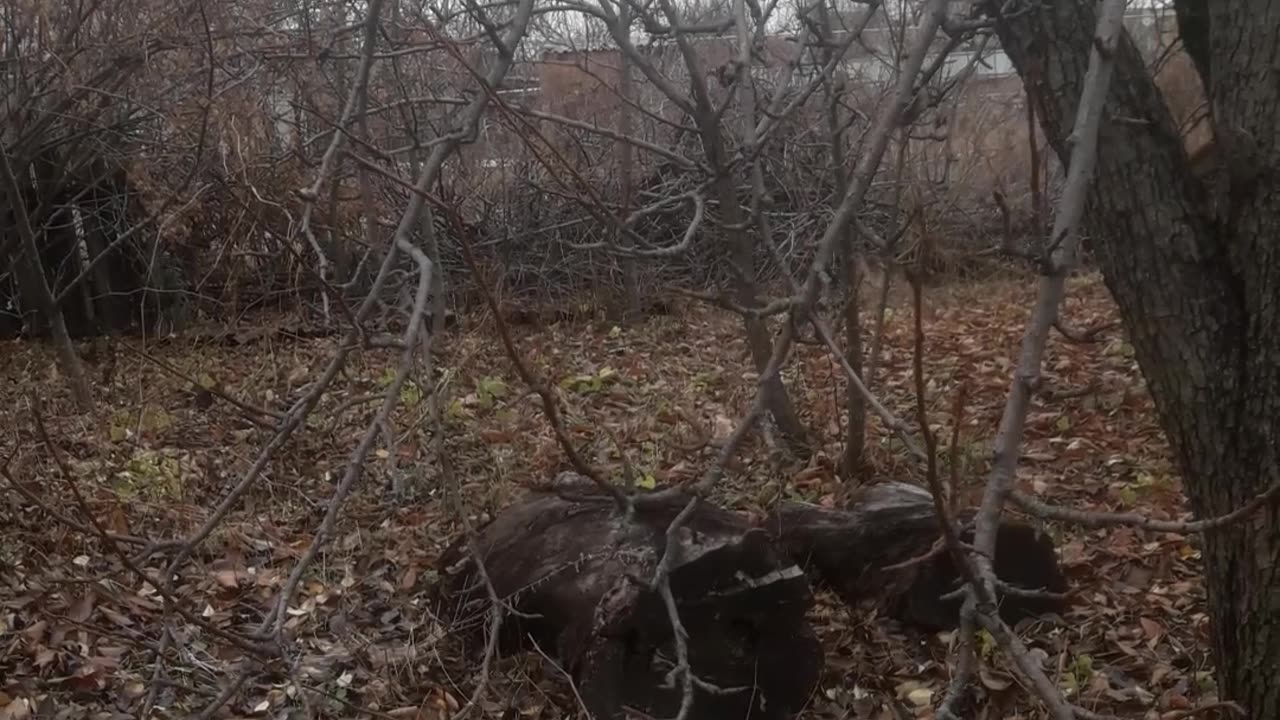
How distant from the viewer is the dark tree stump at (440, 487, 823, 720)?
A: 10.0 feet

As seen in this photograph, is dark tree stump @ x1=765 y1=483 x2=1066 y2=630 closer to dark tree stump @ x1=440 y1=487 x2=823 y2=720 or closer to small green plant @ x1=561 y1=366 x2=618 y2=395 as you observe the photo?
dark tree stump @ x1=440 y1=487 x2=823 y2=720

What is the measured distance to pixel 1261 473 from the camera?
227 centimetres

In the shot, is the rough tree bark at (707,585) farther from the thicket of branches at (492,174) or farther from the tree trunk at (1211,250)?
the tree trunk at (1211,250)

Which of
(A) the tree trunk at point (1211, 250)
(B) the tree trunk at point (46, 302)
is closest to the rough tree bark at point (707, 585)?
(A) the tree trunk at point (1211, 250)

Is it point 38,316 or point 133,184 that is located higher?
point 133,184

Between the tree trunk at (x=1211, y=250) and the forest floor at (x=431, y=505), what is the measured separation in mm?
663

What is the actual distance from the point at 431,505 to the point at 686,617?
200cm

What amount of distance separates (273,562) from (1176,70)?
5358 millimetres

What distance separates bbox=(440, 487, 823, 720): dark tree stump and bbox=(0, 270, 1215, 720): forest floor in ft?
0.76

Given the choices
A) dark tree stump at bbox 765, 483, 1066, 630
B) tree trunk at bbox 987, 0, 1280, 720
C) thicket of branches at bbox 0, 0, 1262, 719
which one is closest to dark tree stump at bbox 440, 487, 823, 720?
dark tree stump at bbox 765, 483, 1066, 630

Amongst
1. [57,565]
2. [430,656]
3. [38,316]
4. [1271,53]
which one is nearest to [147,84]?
[38,316]

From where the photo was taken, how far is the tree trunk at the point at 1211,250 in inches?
86.4

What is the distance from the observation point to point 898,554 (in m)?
3.67

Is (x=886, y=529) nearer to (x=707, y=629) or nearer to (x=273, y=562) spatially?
(x=707, y=629)
